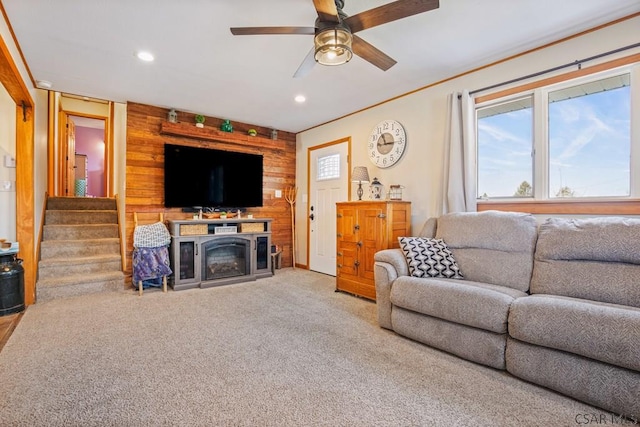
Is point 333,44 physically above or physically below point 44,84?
below

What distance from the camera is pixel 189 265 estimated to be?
4.21m

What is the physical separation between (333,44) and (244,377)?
7.22ft

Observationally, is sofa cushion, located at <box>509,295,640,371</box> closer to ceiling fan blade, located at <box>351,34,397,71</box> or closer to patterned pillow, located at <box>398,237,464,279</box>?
patterned pillow, located at <box>398,237,464,279</box>

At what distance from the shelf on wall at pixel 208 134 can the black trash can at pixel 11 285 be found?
222cm

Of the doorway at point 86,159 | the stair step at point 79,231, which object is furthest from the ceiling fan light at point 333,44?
the doorway at point 86,159

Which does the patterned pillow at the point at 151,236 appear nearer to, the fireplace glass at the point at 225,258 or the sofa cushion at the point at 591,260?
the fireplace glass at the point at 225,258

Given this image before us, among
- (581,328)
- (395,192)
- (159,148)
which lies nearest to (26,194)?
(159,148)

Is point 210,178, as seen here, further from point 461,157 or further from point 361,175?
point 461,157

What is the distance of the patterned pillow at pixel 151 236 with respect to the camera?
379 cm

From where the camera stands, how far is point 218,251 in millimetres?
4473

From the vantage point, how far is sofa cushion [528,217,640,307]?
1.97 m

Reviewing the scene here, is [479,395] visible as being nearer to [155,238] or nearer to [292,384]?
[292,384]

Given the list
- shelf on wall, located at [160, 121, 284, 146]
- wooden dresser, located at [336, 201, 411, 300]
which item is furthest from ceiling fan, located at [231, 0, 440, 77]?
shelf on wall, located at [160, 121, 284, 146]

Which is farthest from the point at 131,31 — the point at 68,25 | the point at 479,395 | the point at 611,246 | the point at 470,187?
the point at 611,246
